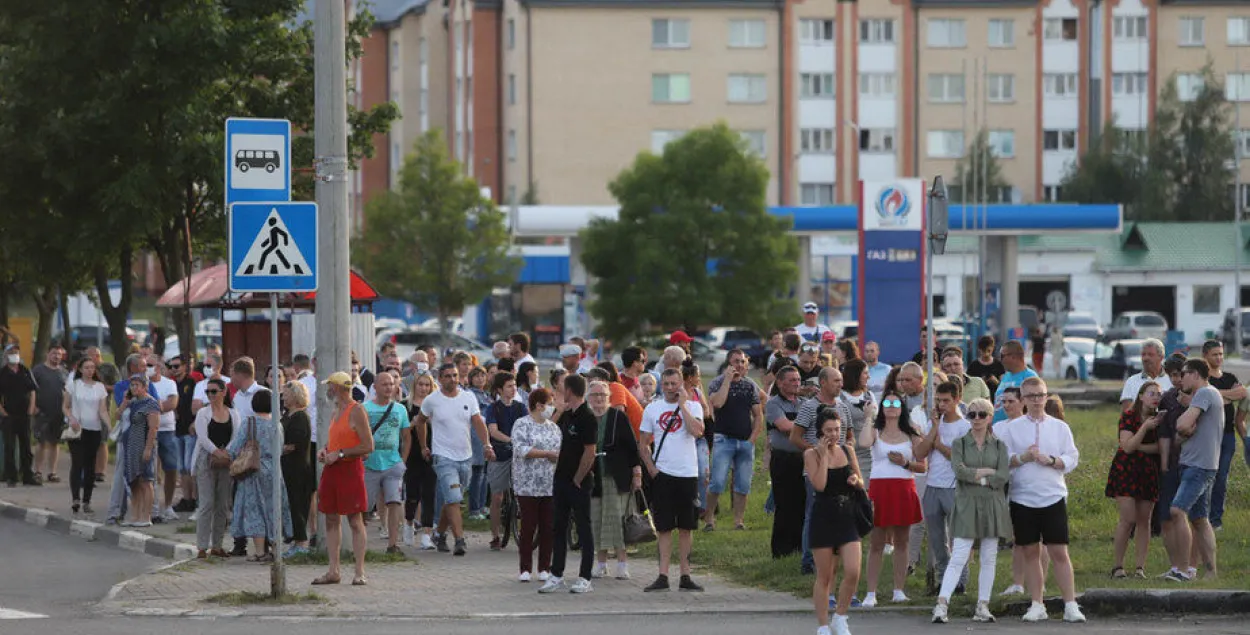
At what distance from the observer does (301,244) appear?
544 inches

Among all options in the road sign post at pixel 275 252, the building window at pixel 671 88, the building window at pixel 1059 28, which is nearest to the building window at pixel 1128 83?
the building window at pixel 1059 28

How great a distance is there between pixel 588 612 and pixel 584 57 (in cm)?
7575

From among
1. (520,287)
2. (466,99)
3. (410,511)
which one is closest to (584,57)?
(466,99)

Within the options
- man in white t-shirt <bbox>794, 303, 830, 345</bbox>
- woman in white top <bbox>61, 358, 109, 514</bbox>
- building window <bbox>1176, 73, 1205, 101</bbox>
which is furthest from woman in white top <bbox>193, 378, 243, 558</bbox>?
building window <bbox>1176, 73, 1205, 101</bbox>

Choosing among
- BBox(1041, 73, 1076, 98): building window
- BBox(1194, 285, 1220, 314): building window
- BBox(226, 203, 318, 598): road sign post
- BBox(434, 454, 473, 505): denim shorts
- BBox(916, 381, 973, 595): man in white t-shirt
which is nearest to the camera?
BBox(916, 381, 973, 595): man in white t-shirt

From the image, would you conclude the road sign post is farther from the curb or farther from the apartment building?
the apartment building

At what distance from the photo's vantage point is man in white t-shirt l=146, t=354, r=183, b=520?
2075 centimetres

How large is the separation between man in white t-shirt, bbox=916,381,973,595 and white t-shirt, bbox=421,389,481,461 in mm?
4966

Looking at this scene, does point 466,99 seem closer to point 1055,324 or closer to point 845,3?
point 845,3

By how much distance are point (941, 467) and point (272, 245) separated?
5.09m

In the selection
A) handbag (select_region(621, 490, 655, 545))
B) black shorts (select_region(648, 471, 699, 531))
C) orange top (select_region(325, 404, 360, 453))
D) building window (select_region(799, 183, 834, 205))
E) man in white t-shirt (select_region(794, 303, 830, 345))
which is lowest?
handbag (select_region(621, 490, 655, 545))

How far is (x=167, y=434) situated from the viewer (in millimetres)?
20875

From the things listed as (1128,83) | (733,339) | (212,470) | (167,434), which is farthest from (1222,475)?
(1128,83)

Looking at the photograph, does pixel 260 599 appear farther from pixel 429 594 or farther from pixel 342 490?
pixel 429 594
